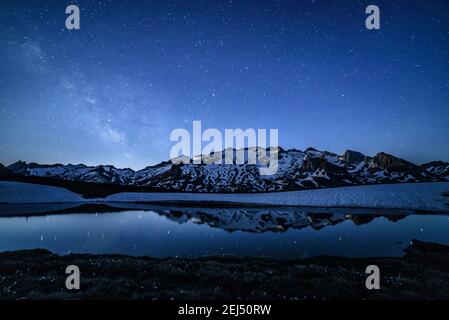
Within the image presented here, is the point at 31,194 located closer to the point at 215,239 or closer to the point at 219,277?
the point at 215,239

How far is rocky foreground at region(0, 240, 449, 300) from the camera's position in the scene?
8438mm

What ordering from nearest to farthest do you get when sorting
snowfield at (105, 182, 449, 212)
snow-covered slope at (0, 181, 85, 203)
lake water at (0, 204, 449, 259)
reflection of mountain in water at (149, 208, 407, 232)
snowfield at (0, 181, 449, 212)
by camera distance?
lake water at (0, 204, 449, 259) < reflection of mountain in water at (149, 208, 407, 232) < snowfield at (105, 182, 449, 212) < snowfield at (0, 181, 449, 212) < snow-covered slope at (0, 181, 85, 203)

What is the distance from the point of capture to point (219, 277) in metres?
9.94

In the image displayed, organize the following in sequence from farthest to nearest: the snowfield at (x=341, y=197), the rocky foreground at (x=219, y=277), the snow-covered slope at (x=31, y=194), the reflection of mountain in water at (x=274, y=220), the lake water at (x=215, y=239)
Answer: the snow-covered slope at (x=31, y=194) < the snowfield at (x=341, y=197) < the reflection of mountain in water at (x=274, y=220) < the lake water at (x=215, y=239) < the rocky foreground at (x=219, y=277)

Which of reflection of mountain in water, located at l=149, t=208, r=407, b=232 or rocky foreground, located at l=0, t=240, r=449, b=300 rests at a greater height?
rocky foreground, located at l=0, t=240, r=449, b=300

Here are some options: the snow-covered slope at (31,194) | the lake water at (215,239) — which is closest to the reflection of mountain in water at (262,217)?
the lake water at (215,239)

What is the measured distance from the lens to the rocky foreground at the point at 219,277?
332 inches

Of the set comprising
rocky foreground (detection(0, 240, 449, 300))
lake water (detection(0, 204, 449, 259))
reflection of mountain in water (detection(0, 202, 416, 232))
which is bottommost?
reflection of mountain in water (detection(0, 202, 416, 232))

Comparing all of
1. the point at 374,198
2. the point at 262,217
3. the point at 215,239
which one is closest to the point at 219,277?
the point at 215,239

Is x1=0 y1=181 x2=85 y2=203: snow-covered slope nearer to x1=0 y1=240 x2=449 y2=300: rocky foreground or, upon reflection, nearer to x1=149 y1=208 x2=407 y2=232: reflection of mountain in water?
x1=149 y1=208 x2=407 y2=232: reflection of mountain in water

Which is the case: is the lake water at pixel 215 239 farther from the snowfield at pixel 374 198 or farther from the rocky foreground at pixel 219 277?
the snowfield at pixel 374 198

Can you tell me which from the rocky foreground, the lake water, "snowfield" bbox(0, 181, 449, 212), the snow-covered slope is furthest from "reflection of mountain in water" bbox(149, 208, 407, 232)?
the snow-covered slope
